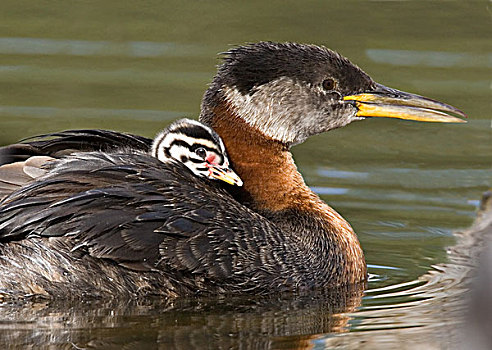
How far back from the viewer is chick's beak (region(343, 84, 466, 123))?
30.7 feet

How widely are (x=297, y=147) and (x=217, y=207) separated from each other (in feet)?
12.2

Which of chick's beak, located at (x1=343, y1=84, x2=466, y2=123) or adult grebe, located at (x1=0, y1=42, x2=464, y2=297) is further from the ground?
chick's beak, located at (x1=343, y1=84, x2=466, y2=123)

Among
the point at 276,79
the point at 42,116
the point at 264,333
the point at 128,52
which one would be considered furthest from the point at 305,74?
the point at 128,52

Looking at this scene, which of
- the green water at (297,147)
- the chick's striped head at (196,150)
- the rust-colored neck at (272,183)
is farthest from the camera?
the rust-colored neck at (272,183)

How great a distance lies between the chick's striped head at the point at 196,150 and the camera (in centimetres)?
872

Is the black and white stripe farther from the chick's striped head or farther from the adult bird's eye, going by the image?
the adult bird's eye

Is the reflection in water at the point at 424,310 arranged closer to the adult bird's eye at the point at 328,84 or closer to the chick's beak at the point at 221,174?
the chick's beak at the point at 221,174

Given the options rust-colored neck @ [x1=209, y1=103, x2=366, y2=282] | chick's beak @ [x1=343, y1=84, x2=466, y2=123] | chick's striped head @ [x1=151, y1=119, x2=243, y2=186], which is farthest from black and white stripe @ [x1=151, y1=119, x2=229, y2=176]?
chick's beak @ [x1=343, y1=84, x2=466, y2=123]

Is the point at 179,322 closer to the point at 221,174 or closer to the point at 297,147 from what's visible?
the point at 221,174

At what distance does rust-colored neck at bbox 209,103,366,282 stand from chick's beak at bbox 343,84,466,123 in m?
0.72

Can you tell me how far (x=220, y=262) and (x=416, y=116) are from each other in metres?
2.04

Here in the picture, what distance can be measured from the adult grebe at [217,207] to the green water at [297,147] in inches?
8.2

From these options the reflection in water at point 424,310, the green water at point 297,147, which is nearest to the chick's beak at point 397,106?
the reflection in water at point 424,310

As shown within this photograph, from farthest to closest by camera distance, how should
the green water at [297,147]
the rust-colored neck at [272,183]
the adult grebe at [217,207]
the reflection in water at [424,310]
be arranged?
the rust-colored neck at [272,183] → the adult grebe at [217,207] → the green water at [297,147] → the reflection in water at [424,310]
